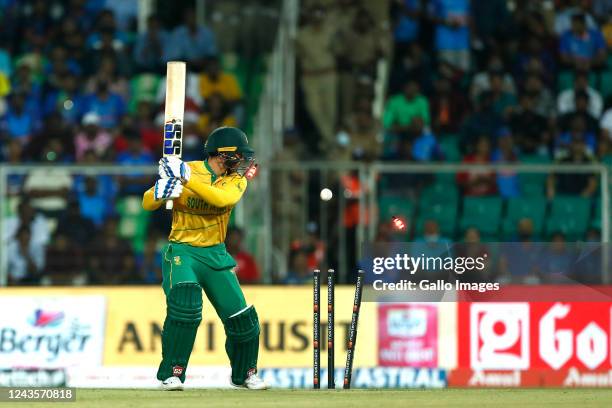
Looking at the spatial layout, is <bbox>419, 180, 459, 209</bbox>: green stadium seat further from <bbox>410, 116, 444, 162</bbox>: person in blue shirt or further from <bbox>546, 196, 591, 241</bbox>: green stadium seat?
<bbox>410, 116, 444, 162</bbox>: person in blue shirt

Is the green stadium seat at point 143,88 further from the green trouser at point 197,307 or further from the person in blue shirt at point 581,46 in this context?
the green trouser at point 197,307

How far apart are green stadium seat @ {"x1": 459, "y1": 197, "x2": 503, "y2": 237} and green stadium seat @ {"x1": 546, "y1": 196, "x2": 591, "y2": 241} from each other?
57 cm

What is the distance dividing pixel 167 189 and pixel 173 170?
5.6 inches

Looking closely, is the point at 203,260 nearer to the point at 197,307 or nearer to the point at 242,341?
the point at 197,307

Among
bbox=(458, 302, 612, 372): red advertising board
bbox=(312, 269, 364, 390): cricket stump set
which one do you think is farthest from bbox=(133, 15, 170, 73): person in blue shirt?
bbox=(312, 269, 364, 390): cricket stump set

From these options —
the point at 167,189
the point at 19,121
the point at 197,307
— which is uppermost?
the point at 19,121

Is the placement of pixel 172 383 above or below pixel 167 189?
below

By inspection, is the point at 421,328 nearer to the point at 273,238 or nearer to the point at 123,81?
the point at 273,238

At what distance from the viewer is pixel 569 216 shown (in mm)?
16109

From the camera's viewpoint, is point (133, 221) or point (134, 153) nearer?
point (133, 221)

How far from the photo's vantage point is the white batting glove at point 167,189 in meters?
10.2

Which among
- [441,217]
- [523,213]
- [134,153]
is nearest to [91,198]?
[134,153]

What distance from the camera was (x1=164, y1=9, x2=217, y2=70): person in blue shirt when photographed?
65.2 feet

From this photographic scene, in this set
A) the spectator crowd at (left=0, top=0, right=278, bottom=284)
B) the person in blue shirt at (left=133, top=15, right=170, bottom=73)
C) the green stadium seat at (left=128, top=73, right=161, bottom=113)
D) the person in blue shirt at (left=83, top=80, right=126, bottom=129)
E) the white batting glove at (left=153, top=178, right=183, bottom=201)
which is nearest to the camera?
the white batting glove at (left=153, top=178, right=183, bottom=201)
